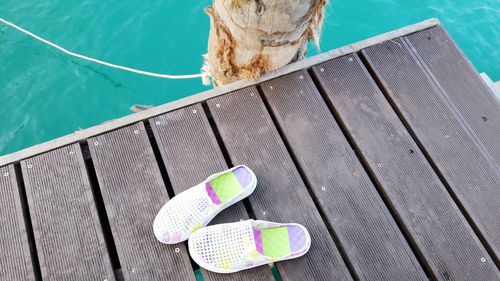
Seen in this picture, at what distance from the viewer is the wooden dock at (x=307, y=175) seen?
2.23 meters

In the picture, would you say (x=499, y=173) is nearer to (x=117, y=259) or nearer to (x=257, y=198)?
(x=257, y=198)

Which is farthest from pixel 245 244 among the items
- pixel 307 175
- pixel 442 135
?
pixel 442 135

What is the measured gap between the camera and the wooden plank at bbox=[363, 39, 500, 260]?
244 cm

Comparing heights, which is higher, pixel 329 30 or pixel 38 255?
pixel 38 255

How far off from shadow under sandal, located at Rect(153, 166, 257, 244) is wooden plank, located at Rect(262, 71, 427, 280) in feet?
1.29

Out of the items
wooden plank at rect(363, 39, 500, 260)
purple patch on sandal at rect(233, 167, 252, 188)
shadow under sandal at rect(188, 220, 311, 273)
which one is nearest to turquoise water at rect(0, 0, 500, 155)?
wooden plank at rect(363, 39, 500, 260)

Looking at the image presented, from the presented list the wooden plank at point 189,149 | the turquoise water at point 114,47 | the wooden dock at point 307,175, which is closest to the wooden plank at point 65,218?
the wooden dock at point 307,175

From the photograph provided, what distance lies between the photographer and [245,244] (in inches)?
84.9

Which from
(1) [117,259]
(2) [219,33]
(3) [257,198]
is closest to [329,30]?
(2) [219,33]

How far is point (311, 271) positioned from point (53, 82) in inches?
125

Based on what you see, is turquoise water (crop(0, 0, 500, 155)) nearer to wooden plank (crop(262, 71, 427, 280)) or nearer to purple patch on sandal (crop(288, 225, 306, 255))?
wooden plank (crop(262, 71, 427, 280))

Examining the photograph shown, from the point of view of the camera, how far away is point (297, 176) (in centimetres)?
246

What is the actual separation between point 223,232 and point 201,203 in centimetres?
19

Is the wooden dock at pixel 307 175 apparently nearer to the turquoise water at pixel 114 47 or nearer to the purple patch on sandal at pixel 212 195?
the purple patch on sandal at pixel 212 195
